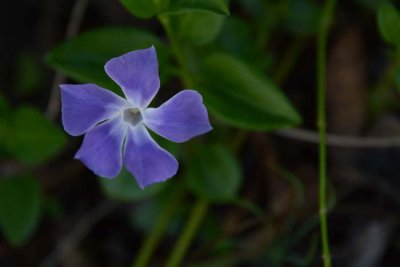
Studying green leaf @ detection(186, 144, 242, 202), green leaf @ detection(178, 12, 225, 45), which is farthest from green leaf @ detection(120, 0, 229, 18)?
green leaf @ detection(186, 144, 242, 202)

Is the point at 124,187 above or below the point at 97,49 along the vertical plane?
below

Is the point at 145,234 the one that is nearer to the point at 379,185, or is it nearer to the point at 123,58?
the point at 379,185

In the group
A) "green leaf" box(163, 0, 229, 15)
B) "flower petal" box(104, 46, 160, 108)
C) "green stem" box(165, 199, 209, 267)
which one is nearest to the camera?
"flower petal" box(104, 46, 160, 108)

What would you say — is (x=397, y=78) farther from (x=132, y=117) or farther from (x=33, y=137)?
(x=33, y=137)

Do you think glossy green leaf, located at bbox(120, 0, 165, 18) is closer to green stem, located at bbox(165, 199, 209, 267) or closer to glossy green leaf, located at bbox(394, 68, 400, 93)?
glossy green leaf, located at bbox(394, 68, 400, 93)

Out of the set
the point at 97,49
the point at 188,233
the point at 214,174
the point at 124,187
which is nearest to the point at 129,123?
the point at 97,49

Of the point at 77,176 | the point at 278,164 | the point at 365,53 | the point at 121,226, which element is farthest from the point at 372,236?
the point at 77,176

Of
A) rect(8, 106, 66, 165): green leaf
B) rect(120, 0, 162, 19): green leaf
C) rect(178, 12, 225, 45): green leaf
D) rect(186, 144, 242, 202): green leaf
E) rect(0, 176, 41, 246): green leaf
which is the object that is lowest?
rect(0, 176, 41, 246): green leaf
